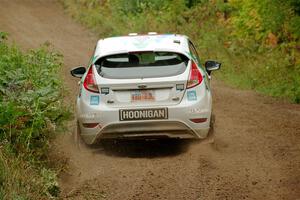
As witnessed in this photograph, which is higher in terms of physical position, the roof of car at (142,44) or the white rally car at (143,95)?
the roof of car at (142,44)

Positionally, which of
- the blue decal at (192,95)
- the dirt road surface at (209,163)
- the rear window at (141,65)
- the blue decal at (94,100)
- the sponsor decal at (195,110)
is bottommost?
the dirt road surface at (209,163)

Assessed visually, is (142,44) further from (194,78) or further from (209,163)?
(209,163)

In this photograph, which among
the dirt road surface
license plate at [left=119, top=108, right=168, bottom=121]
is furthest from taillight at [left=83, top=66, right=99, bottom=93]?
the dirt road surface

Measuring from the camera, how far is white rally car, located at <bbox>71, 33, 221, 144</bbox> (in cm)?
903

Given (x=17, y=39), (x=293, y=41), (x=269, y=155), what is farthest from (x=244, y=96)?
(x=17, y=39)

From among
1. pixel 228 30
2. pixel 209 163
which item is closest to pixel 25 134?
pixel 209 163

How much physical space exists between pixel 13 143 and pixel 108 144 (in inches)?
90.2

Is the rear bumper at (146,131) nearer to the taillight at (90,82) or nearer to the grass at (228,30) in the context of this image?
the taillight at (90,82)

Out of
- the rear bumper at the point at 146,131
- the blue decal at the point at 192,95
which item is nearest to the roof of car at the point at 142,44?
the blue decal at the point at 192,95

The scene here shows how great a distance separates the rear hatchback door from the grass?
5689 mm

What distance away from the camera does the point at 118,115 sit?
9039mm

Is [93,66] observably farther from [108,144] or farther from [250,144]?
[250,144]

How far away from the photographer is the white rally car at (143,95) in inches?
356

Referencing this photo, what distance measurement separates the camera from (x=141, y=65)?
30.3 feet
